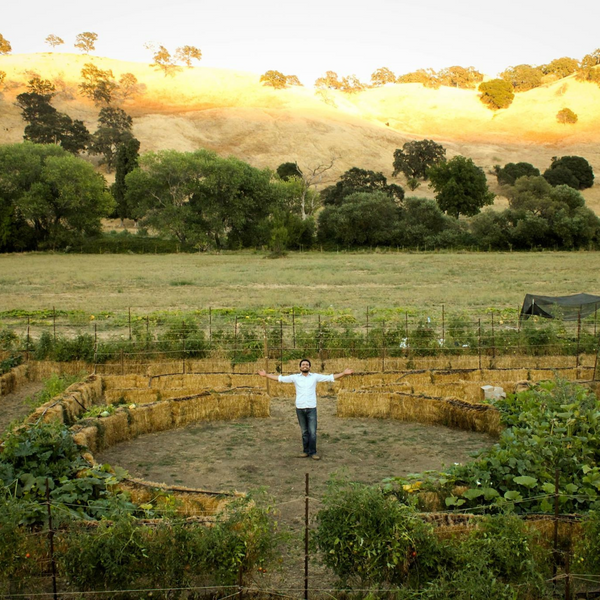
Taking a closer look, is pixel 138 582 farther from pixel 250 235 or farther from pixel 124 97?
pixel 124 97

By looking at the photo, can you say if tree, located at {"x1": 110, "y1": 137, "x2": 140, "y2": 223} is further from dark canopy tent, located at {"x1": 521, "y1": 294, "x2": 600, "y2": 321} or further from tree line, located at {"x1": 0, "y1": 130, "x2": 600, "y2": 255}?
dark canopy tent, located at {"x1": 521, "y1": 294, "x2": 600, "y2": 321}

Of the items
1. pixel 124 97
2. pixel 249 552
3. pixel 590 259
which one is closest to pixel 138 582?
pixel 249 552

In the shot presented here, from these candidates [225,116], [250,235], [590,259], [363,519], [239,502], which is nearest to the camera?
[363,519]

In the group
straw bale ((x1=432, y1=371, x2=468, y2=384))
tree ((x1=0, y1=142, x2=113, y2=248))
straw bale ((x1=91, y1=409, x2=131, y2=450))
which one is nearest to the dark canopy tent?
straw bale ((x1=432, y1=371, x2=468, y2=384))

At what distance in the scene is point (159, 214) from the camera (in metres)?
58.3

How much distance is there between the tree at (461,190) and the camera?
70.1 meters

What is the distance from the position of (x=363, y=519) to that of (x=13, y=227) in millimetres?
57420

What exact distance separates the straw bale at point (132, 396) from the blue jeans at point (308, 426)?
14.0 feet

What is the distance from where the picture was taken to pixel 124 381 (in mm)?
14461

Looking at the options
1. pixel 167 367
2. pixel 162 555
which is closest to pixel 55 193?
pixel 167 367

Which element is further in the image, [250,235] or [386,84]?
[386,84]

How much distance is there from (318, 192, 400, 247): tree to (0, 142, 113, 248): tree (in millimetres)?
20575

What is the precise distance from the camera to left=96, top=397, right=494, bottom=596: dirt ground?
950 centimetres

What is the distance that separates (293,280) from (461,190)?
40.0m
